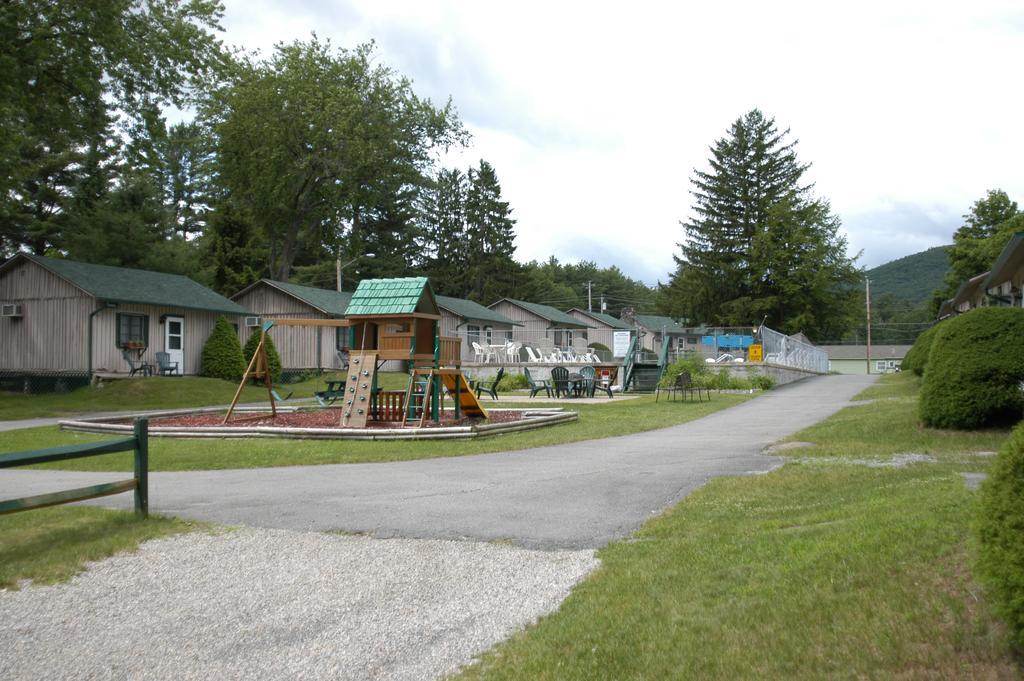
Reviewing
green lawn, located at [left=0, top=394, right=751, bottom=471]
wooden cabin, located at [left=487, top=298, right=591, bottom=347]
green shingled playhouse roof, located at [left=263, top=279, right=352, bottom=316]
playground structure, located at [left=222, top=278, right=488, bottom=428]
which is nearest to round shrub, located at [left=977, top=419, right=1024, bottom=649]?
green lawn, located at [left=0, top=394, right=751, bottom=471]

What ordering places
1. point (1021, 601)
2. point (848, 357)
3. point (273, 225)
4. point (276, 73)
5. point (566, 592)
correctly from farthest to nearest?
1. point (848, 357)
2. point (273, 225)
3. point (276, 73)
4. point (566, 592)
5. point (1021, 601)

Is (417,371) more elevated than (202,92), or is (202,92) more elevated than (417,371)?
(202,92)

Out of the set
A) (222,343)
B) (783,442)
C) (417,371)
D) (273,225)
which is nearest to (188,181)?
(273,225)

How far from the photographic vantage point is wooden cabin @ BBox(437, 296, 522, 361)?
48.7m

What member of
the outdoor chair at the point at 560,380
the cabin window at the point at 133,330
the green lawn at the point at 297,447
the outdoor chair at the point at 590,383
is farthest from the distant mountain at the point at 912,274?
the green lawn at the point at 297,447

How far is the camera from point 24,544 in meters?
6.72

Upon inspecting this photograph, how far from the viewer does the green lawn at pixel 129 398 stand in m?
23.9

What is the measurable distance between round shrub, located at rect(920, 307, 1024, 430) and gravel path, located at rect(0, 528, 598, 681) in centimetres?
827

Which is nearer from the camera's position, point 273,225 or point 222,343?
point 222,343

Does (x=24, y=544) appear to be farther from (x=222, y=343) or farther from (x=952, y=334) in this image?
(x=222, y=343)

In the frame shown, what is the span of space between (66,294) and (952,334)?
29158 mm

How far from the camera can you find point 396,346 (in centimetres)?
1617

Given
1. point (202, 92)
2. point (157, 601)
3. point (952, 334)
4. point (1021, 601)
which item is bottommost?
point (157, 601)

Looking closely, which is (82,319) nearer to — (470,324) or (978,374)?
(470,324)
